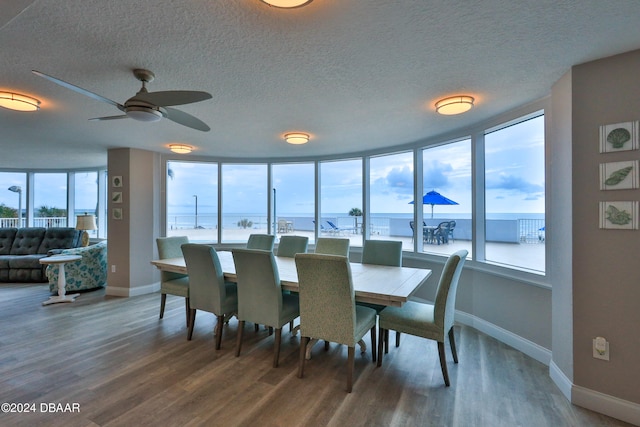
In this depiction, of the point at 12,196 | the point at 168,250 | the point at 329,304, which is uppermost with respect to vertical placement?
the point at 12,196

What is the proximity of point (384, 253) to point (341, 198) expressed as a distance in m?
1.99

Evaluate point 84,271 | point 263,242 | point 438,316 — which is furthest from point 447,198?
point 84,271

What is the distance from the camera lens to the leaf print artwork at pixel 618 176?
184 cm

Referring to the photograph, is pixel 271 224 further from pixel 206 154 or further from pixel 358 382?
pixel 358 382

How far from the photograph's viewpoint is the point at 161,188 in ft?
16.7

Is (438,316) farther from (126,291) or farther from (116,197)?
(116,197)

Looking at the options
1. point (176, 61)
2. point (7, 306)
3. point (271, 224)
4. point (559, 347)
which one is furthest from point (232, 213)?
point (559, 347)

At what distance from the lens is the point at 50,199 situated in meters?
6.84

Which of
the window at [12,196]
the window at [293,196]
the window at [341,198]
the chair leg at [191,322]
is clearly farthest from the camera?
the window at [12,196]

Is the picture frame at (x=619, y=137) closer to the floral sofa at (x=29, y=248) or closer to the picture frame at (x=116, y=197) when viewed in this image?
the picture frame at (x=116, y=197)

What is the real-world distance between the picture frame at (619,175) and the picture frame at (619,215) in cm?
11

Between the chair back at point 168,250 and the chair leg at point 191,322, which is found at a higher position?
the chair back at point 168,250

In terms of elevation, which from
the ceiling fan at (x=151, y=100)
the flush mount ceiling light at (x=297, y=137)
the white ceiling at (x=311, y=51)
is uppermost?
the white ceiling at (x=311, y=51)

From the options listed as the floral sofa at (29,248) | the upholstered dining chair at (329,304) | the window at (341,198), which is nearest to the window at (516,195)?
the upholstered dining chair at (329,304)
